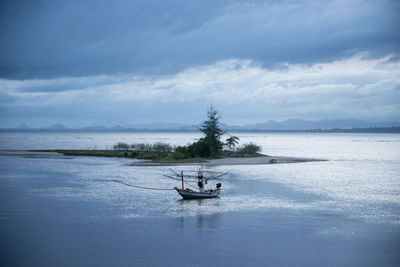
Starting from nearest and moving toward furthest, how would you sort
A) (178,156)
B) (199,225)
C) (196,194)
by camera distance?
(199,225)
(196,194)
(178,156)

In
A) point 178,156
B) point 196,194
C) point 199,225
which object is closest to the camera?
point 199,225

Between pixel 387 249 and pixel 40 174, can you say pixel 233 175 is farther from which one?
pixel 387 249

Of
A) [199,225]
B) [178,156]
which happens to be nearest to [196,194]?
[199,225]

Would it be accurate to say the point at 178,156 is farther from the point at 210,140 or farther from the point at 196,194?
the point at 196,194

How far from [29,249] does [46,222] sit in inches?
152

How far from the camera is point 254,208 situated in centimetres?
2183

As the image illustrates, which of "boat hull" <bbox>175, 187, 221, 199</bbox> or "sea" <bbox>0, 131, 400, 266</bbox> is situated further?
"boat hull" <bbox>175, 187, 221, 199</bbox>

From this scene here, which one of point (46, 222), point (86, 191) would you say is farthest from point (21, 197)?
point (46, 222)

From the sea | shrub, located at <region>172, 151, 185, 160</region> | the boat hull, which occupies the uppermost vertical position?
shrub, located at <region>172, 151, 185, 160</region>

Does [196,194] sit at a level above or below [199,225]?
above

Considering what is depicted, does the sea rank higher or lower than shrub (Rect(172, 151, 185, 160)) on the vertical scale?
lower

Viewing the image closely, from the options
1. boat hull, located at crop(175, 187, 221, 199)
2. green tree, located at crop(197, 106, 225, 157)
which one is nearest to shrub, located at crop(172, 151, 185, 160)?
green tree, located at crop(197, 106, 225, 157)

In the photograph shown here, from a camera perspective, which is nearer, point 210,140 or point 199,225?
point 199,225

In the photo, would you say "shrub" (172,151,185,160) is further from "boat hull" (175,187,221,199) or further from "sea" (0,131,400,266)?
"boat hull" (175,187,221,199)
